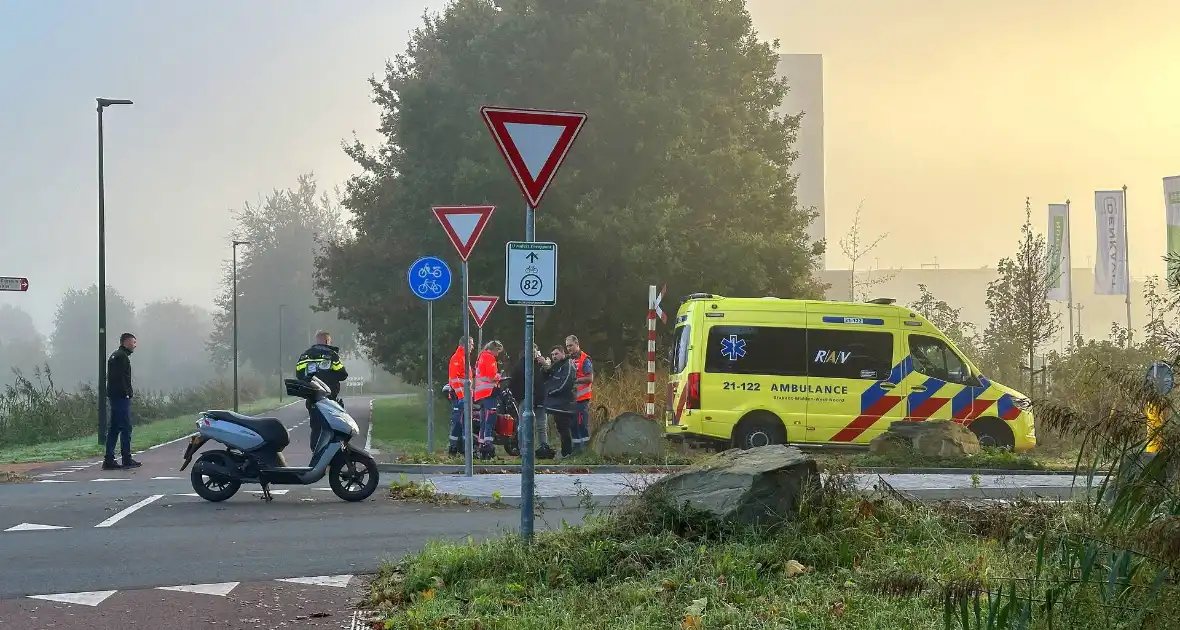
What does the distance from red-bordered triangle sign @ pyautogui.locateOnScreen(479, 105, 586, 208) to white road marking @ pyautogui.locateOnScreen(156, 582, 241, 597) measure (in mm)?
3055

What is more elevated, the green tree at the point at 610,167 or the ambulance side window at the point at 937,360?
the green tree at the point at 610,167

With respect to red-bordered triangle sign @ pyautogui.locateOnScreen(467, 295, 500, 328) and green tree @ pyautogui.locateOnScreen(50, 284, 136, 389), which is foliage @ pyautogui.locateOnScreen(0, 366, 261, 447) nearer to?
Answer: red-bordered triangle sign @ pyautogui.locateOnScreen(467, 295, 500, 328)

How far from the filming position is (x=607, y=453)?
1627 cm

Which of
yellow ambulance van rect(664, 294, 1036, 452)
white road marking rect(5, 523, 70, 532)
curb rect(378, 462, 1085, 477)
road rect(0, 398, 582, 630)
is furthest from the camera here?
yellow ambulance van rect(664, 294, 1036, 452)

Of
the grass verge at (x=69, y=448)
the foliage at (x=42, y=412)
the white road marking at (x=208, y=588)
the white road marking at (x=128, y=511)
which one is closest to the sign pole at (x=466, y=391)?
the white road marking at (x=128, y=511)

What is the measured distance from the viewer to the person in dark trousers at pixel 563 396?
57.5 ft

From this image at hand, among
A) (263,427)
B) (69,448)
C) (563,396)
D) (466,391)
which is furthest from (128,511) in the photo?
(69,448)

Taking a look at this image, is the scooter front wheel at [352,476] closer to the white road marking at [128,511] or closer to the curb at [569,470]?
the white road marking at [128,511]

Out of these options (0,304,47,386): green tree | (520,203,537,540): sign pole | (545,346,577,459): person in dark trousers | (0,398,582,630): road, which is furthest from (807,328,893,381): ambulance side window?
(0,304,47,386): green tree

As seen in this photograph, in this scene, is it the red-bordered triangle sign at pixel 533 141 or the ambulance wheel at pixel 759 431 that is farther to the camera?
the ambulance wheel at pixel 759 431

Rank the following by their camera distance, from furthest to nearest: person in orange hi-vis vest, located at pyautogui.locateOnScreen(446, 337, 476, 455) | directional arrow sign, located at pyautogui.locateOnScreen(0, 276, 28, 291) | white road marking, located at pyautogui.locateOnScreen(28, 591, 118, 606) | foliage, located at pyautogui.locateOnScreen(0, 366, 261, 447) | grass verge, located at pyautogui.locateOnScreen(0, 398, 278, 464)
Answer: foliage, located at pyautogui.locateOnScreen(0, 366, 261, 447), grass verge, located at pyautogui.locateOnScreen(0, 398, 278, 464), directional arrow sign, located at pyautogui.locateOnScreen(0, 276, 28, 291), person in orange hi-vis vest, located at pyautogui.locateOnScreen(446, 337, 476, 455), white road marking, located at pyautogui.locateOnScreen(28, 591, 118, 606)

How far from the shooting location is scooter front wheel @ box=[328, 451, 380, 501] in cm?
1229

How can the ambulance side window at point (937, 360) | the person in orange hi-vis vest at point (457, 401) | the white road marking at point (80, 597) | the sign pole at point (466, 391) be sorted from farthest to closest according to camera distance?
the person in orange hi-vis vest at point (457, 401), the ambulance side window at point (937, 360), the sign pole at point (466, 391), the white road marking at point (80, 597)

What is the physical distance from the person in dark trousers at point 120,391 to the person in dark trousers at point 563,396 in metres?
5.73
